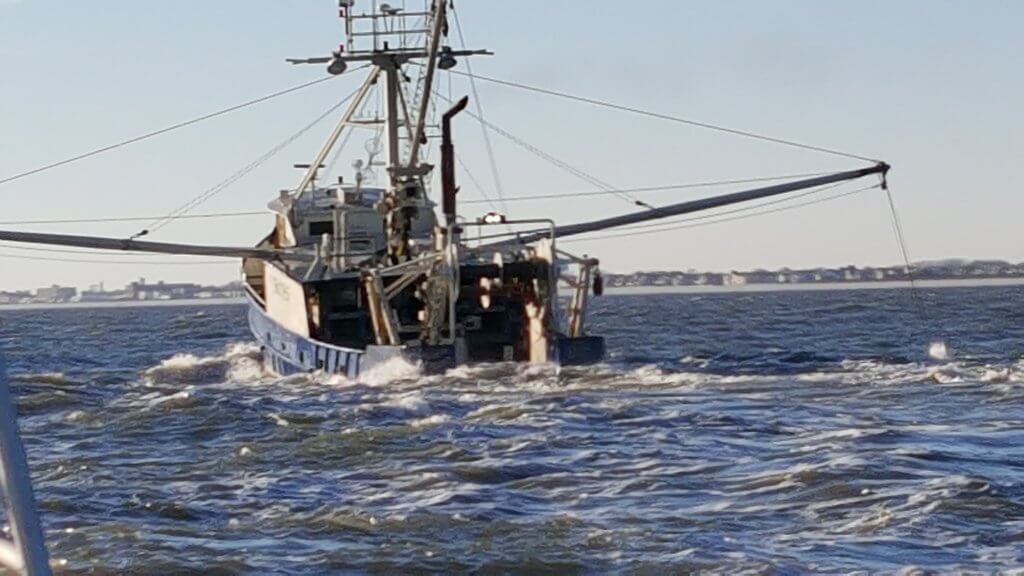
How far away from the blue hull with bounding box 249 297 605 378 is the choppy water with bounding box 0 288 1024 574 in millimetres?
427

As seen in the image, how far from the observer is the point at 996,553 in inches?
510

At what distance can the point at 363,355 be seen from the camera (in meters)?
33.3

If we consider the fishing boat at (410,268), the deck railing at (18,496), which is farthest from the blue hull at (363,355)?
the deck railing at (18,496)

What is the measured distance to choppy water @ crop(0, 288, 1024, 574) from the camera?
1341cm

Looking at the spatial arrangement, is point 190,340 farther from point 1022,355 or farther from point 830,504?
point 830,504

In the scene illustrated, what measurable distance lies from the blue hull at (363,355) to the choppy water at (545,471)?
43cm

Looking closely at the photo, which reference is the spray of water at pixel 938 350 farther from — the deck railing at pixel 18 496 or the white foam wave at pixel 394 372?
the deck railing at pixel 18 496

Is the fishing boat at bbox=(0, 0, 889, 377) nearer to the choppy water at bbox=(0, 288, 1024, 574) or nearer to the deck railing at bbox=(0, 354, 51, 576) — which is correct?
the choppy water at bbox=(0, 288, 1024, 574)

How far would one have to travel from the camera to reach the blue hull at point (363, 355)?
32.9m

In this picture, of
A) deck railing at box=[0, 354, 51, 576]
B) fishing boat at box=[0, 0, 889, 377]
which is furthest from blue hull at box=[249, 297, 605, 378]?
deck railing at box=[0, 354, 51, 576]

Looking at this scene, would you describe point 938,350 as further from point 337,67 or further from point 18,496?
point 18,496

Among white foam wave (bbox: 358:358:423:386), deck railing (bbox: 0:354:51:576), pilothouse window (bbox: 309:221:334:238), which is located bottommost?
white foam wave (bbox: 358:358:423:386)

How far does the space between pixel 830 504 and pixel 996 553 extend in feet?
9.08

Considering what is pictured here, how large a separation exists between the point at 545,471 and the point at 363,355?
603 inches
